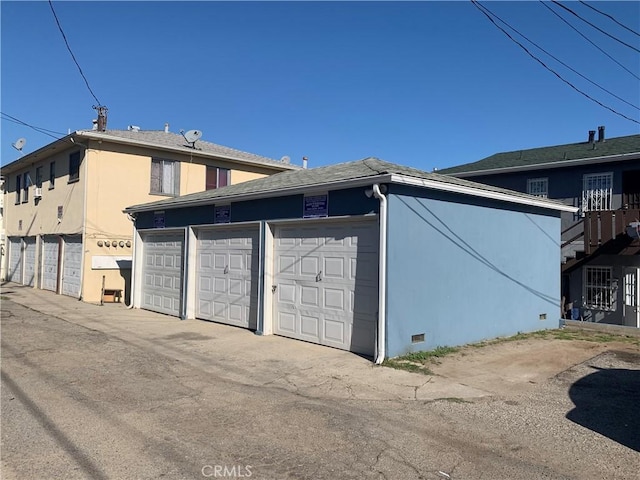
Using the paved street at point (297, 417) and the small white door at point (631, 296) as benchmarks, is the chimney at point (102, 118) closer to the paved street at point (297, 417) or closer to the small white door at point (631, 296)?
the paved street at point (297, 417)

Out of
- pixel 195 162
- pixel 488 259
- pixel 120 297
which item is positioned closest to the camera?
pixel 488 259

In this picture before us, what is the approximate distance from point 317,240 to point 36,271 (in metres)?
18.1

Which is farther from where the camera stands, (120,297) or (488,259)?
(120,297)

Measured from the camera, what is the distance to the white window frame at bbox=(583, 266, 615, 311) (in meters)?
16.7

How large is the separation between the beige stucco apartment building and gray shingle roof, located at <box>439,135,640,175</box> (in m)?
9.28

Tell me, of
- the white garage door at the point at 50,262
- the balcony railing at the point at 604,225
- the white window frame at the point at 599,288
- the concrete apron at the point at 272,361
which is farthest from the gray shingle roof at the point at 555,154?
the white garage door at the point at 50,262

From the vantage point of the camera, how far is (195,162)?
2061 centimetres

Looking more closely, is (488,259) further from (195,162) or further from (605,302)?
(195,162)

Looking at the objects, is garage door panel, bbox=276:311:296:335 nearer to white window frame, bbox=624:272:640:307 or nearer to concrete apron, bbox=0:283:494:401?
concrete apron, bbox=0:283:494:401

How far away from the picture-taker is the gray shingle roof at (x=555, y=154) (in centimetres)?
1738

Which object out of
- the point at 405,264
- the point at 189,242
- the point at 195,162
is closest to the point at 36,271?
the point at 195,162

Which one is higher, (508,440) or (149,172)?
(149,172)

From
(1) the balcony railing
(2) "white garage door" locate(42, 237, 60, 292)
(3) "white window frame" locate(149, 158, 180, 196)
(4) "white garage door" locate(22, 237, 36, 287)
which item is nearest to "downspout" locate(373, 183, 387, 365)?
(1) the balcony railing

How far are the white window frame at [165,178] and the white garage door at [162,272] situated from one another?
448cm
